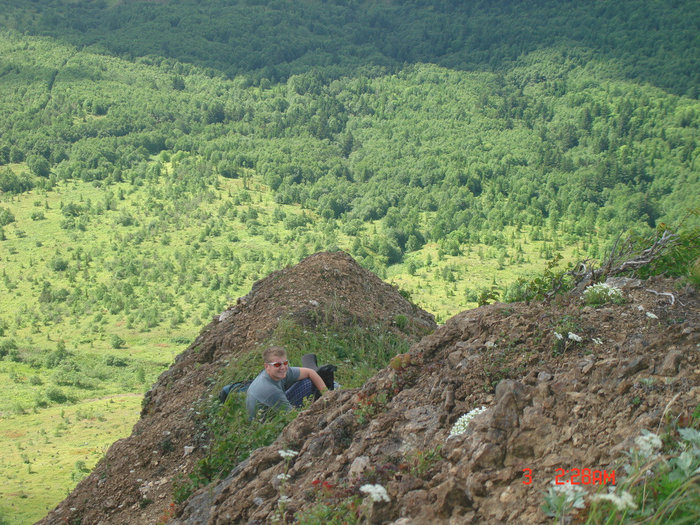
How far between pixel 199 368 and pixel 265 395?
8.05ft

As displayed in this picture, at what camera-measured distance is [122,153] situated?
363 feet

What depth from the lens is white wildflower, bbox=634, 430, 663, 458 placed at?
2.55m

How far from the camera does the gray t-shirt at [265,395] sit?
18.4 ft

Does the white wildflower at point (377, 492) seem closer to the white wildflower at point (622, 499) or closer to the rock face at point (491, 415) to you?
the rock face at point (491, 415)

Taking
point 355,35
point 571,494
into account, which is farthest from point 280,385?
point 355,35

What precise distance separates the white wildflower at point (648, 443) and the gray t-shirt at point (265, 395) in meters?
3.37

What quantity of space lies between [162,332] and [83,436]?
31.3 metres

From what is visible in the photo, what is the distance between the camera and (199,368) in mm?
7816

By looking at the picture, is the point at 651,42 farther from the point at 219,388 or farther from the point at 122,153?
the point at 219,388

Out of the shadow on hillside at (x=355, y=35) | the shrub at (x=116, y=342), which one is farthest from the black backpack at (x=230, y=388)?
the shadow on hillside at (x=355, y=35)

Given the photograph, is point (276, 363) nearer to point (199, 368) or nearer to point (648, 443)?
point (199, 368)

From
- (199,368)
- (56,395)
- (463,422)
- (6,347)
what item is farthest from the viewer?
(6,347)

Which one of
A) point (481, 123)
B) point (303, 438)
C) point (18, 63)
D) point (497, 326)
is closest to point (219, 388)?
point (303, 438)
